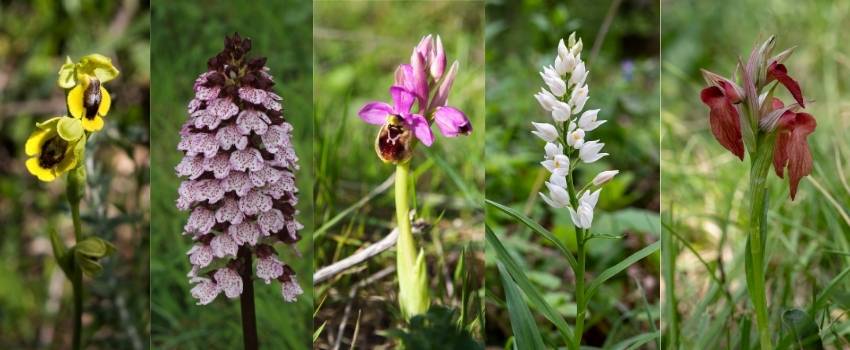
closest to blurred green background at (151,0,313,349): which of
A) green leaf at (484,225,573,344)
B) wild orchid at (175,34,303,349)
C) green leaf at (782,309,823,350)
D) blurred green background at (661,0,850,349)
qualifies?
wild orchid at (175,34,303,349)

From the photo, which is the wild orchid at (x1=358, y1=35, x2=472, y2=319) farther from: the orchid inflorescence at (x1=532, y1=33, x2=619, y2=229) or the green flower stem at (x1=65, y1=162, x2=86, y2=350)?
the green flower stem at (x1=65, y1=162, x2=86, y2=350)

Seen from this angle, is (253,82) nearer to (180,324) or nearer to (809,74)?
(180,324)

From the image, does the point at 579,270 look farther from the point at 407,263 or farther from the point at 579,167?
the point at 579,167

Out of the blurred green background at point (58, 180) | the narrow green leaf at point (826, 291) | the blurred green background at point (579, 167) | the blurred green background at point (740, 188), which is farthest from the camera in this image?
the blurred green background at point (58, 180)

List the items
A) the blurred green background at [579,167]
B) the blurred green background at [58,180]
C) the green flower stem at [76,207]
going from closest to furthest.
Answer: the green flower stem at [76,207], the blurred green background at [579,167], the blurred green background at [58,180]

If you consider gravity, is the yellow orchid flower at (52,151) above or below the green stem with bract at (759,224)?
above

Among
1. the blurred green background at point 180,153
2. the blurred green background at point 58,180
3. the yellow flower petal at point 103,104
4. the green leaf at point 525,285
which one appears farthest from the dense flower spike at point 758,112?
the blurred green background at point 58,180

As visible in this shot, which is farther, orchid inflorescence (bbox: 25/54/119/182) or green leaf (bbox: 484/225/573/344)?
orchid inflorescence (bbox: 25/54/119/182)

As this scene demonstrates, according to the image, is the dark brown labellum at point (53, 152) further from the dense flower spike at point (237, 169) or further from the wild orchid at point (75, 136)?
the dense flower spike at point (237, 169)
